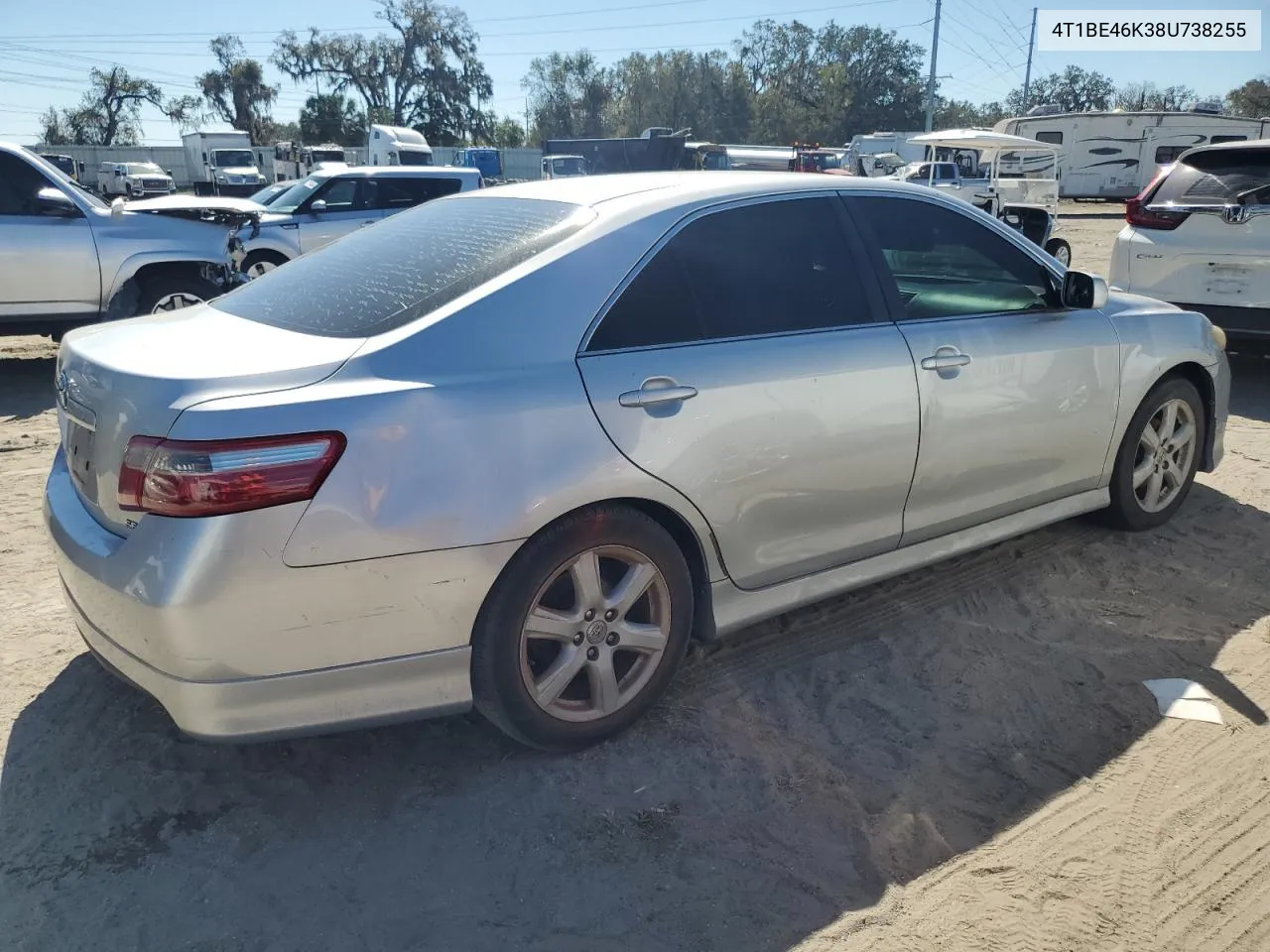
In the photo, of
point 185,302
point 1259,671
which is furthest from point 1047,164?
point 1259,671

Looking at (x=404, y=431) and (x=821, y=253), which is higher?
(x=821, y=253)

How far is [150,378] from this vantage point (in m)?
2.39

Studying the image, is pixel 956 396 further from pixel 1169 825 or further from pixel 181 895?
pixel 181 895

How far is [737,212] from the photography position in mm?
3152

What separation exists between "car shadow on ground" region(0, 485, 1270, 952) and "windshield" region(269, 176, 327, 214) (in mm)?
10632

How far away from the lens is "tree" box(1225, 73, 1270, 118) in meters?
65.9

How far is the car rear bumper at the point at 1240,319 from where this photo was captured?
6867mm

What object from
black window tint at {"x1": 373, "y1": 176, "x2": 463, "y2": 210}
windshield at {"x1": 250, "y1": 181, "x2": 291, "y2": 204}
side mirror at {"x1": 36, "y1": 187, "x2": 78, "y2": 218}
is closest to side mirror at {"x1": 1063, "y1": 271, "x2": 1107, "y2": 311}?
side mirror at {"x1": 36, "y1": 187, "x2": 78, "y2": 218}

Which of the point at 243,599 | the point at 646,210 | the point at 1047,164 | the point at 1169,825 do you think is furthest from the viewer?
the point at 1047,164

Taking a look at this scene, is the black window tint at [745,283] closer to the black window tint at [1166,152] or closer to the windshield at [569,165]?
the windshield at [569,165]

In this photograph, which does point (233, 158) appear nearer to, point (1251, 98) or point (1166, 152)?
point (1166, 152)

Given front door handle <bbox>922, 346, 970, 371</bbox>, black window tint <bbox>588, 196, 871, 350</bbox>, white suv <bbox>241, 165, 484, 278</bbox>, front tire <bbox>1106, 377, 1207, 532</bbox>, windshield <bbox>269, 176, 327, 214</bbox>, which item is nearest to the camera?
black window tint <bbox>588, 196, 871, 350</bbox>

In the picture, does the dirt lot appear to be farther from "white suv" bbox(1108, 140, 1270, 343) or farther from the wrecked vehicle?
the wrecked vehicle

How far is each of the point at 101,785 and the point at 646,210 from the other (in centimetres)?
226
